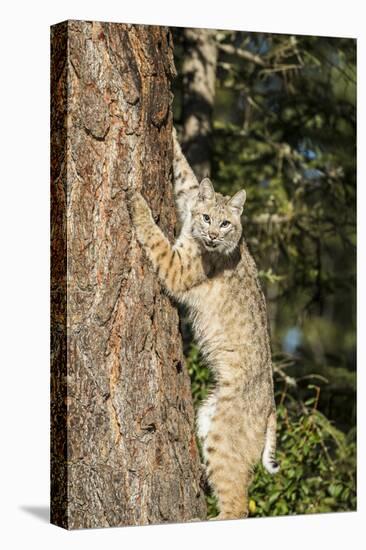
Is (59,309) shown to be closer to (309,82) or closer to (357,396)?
(357,396)

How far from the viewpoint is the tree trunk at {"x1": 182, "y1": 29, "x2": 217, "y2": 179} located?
8.43 metres

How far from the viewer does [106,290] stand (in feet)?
20.3

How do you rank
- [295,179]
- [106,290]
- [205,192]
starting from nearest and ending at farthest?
[106,290] < [205,192] < [295,179]

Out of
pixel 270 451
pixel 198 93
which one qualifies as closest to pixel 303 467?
pixel 270 451

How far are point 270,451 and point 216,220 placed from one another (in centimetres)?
157

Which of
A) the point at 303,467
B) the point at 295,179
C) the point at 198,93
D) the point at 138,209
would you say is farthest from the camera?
the point at 295,179

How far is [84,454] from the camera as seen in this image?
6.19 meters

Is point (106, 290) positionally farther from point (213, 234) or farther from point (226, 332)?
point (226, 332)

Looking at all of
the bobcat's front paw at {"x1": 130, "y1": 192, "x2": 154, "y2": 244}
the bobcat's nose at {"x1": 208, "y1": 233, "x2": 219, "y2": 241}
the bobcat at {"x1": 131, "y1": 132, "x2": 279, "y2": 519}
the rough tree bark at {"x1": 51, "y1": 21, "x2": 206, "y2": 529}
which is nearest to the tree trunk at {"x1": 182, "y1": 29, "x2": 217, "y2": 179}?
the bobcat at {"x1": 131, "y1": 132, "x2": 279, "y2": 519}

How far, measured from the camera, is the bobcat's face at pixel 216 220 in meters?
6.84

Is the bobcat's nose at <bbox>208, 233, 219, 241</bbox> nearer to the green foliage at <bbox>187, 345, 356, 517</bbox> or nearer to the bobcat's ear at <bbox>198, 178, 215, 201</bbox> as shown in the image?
the bobcat's ear at <bbox>198, 178, 215, 201</bbox>

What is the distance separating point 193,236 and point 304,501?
80.2 inches

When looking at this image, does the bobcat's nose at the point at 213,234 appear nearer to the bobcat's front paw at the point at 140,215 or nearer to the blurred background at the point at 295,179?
the bobcat's front paw at the point at 140,215

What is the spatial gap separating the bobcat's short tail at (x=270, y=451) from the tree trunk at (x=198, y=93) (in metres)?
2.11
